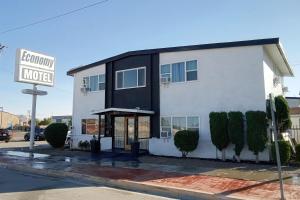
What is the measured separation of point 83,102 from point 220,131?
12.1 meters

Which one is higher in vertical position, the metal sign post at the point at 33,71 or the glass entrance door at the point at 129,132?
the metal sign post at the point at 33,71

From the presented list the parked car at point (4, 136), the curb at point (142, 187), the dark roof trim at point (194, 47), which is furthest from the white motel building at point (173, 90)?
the parked car at point (4, 136)

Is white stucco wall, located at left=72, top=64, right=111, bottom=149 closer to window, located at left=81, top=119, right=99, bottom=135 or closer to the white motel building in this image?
the white motel building

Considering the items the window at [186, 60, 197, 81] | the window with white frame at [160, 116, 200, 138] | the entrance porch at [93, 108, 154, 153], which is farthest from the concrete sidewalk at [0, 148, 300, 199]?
the window at [186, 60, 197, 81]

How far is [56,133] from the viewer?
82.5 ft

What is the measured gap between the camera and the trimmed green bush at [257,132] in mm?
15750

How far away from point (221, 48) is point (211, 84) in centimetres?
201

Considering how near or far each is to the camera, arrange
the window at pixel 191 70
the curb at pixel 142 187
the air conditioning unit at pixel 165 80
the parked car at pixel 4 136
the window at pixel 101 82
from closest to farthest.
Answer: the curb at pixel 142 187
the window at pixel 191 70
the air conditioning unit at pixel 165 80
the window at pixel 101 82
the parked car at pixel 4 136

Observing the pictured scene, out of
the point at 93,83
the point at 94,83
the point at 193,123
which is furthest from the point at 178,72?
the point at 93,83

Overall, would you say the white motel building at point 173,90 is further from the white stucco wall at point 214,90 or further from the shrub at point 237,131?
the shrub at point 237,131

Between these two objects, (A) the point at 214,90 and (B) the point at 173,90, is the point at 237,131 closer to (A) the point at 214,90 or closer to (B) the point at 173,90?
(A) the point at 214,90

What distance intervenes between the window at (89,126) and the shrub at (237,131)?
10.8m

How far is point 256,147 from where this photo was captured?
51.8 feet

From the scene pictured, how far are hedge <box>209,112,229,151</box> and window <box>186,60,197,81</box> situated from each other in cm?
310
